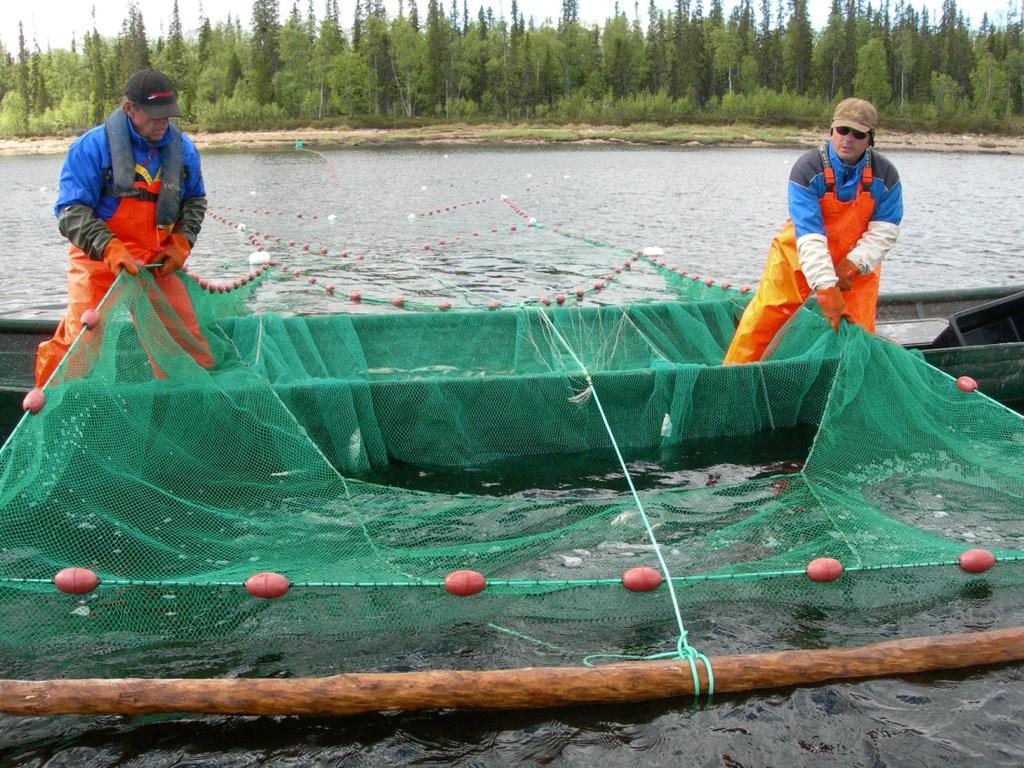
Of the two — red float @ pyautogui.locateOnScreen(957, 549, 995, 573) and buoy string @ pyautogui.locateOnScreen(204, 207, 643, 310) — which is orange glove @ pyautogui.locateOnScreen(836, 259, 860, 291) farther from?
buoy string @ pyautogui.locateOnScreen(204, 207, 643, 310)

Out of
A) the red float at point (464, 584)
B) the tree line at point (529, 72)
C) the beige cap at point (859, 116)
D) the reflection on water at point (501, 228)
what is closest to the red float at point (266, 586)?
the red float at point (464, 584)

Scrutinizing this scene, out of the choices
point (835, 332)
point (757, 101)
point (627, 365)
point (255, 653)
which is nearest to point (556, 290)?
point (627, 365)

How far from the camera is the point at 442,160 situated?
48.6 metres

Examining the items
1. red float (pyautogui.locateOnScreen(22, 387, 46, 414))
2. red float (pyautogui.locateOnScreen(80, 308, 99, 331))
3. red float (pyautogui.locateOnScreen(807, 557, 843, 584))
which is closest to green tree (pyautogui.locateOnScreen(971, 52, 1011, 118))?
red float (pyautogui.locateOnScreen(807, 557, 843, 584))

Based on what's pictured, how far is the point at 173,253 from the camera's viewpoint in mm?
6117

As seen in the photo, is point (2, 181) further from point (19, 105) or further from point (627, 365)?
point (19, 105)

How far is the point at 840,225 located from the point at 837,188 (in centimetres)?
28

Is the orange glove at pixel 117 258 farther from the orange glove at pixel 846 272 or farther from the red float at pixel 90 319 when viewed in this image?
the orange glove at pixel 846 272

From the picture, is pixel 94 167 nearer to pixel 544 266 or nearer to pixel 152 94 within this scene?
pixel 152 94

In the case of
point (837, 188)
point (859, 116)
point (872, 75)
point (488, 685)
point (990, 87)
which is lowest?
point (488, 685)

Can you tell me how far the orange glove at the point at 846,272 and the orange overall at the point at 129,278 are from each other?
14.6 feet

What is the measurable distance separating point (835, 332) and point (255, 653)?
4406 mm

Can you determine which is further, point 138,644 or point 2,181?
point 2,181

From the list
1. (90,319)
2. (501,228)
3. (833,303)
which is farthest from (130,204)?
(501,228)
